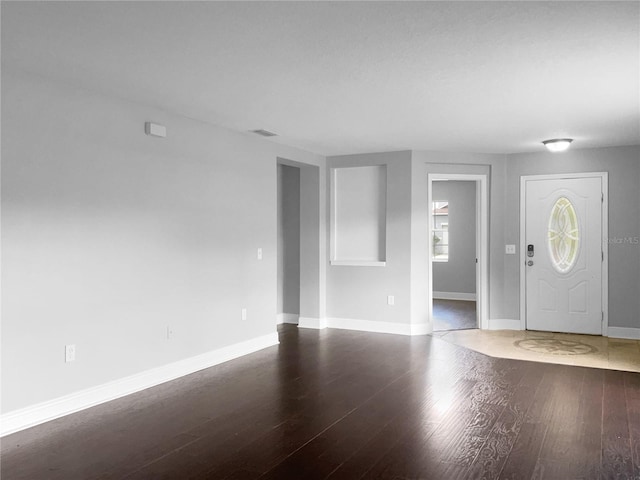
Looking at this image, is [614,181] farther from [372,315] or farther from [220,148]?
[220,148]

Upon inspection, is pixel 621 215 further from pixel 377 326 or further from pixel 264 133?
pixel 264 133

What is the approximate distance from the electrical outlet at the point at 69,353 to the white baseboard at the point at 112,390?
0.25 meters

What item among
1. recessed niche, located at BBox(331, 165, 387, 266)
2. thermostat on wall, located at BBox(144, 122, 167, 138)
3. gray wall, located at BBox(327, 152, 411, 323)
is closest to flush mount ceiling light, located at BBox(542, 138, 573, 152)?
gray wall, located at BBox(327, 152, 411, 323)

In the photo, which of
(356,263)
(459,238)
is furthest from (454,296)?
(356,263)

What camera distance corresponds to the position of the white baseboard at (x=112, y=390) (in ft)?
11.2

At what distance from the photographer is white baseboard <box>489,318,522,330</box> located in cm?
690

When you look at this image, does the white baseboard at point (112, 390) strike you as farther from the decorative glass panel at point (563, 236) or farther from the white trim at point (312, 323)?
the decorative glass panel at point (563, 236)

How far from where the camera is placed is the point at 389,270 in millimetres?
6809

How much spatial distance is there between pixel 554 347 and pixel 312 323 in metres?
3.01

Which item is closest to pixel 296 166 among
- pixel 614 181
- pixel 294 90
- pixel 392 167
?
pixel 392 167

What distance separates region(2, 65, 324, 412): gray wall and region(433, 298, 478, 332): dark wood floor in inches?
116

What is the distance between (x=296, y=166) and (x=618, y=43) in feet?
14.8

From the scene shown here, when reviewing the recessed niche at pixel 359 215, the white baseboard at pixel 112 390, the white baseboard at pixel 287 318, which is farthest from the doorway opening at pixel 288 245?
the white baseboard at pixel 112 390

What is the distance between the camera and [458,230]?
10.2 meters
